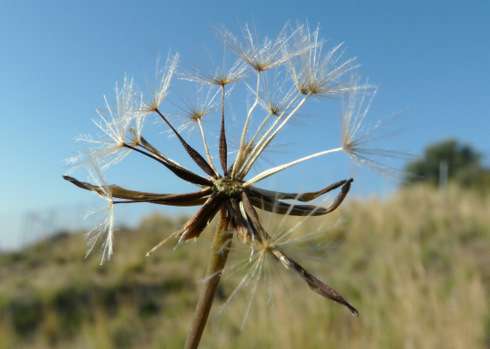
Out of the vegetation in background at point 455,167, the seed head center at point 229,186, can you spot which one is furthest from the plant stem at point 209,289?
the vegetation in background at point 455,167

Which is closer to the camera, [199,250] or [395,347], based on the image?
[395,347]

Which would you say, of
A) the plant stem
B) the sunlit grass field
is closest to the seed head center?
the plant stem

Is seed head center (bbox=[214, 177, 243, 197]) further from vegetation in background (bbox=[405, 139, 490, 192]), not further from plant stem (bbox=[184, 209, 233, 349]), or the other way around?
vegetation in background (bbox=[405, 139, 490, 192])

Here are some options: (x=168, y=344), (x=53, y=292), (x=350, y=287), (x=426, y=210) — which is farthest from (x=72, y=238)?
(x=426, y=210)

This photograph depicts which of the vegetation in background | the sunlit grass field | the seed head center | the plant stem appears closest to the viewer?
the plant stem

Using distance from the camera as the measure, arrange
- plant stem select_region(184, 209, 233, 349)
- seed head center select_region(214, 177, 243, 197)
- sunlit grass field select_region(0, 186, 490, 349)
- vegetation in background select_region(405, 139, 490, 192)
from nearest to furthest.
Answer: plant stem select_region(184, 209, 233, 349)
seed head center select_region(214, 177, 243, 197)
sunlit grass field select_region(0, 186, 490, 349)
vegetation in background select_region(405, 139, 490, 192)

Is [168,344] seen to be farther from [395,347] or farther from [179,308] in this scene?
[395,347]
